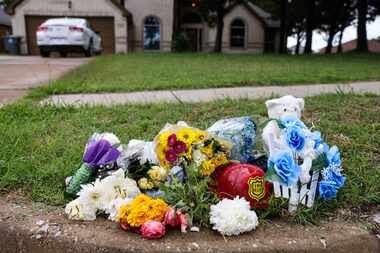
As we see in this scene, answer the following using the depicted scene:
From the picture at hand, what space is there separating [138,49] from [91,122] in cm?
2740

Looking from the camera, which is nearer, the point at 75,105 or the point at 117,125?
the point at 117,125

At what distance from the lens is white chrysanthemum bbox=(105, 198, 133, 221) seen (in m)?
1.99

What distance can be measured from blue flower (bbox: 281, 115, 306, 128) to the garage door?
26.9 metres

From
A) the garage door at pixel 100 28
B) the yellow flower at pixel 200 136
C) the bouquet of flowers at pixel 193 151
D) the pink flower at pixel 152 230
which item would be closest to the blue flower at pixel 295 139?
the bouquet of flowers at pixel 193 151

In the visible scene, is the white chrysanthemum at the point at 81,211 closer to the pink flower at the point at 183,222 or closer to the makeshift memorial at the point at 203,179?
the makeshift memorial at the point at 203,179

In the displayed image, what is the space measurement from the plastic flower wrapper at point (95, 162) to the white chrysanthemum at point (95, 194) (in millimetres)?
156

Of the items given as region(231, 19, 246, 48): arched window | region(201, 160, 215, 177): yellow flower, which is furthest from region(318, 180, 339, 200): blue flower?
region(231, 19, 246, 48): arched window

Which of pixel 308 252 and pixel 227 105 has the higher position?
pixel 227 105

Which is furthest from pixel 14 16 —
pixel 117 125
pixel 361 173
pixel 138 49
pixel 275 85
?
pixel 361 173

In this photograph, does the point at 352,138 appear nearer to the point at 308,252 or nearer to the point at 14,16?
the point at 308,252

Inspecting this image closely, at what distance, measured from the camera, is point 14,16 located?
88.8 ft

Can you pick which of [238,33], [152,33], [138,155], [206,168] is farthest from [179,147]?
[238,33]

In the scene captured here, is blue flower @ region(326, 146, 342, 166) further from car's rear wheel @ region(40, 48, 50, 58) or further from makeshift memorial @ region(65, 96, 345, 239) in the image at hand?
car's rear wheel @ region(40, 48, 50, 58)

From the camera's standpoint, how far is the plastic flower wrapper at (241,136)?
232 centimetres
